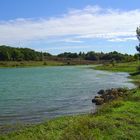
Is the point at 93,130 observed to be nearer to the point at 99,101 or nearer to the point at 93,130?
the point at 93,130

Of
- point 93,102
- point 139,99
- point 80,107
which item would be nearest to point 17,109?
point 80,107

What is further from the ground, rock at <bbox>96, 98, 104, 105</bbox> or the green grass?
the green grass

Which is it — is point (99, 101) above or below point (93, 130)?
below

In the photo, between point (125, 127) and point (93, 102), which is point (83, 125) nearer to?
point (125, 127)

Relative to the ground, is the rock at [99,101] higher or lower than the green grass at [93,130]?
lower

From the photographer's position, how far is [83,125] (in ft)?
66.4

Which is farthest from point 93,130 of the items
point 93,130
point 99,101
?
point 99,101

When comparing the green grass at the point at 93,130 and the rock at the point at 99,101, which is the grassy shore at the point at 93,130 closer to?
the green grass at the point at 93,130

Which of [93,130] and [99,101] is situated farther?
[99,101]

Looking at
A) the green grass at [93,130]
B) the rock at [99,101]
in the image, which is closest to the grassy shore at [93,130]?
the green grass at [93,130]

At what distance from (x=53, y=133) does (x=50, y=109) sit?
16428mm

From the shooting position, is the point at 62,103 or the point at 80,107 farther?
the point at 62,103

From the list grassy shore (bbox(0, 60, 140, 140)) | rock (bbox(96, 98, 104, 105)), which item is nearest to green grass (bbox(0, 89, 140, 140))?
grassy shore (bbox(0, 60, 140, 140))

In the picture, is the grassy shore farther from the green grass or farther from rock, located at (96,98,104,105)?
rock, located at (96,98,104,105)
